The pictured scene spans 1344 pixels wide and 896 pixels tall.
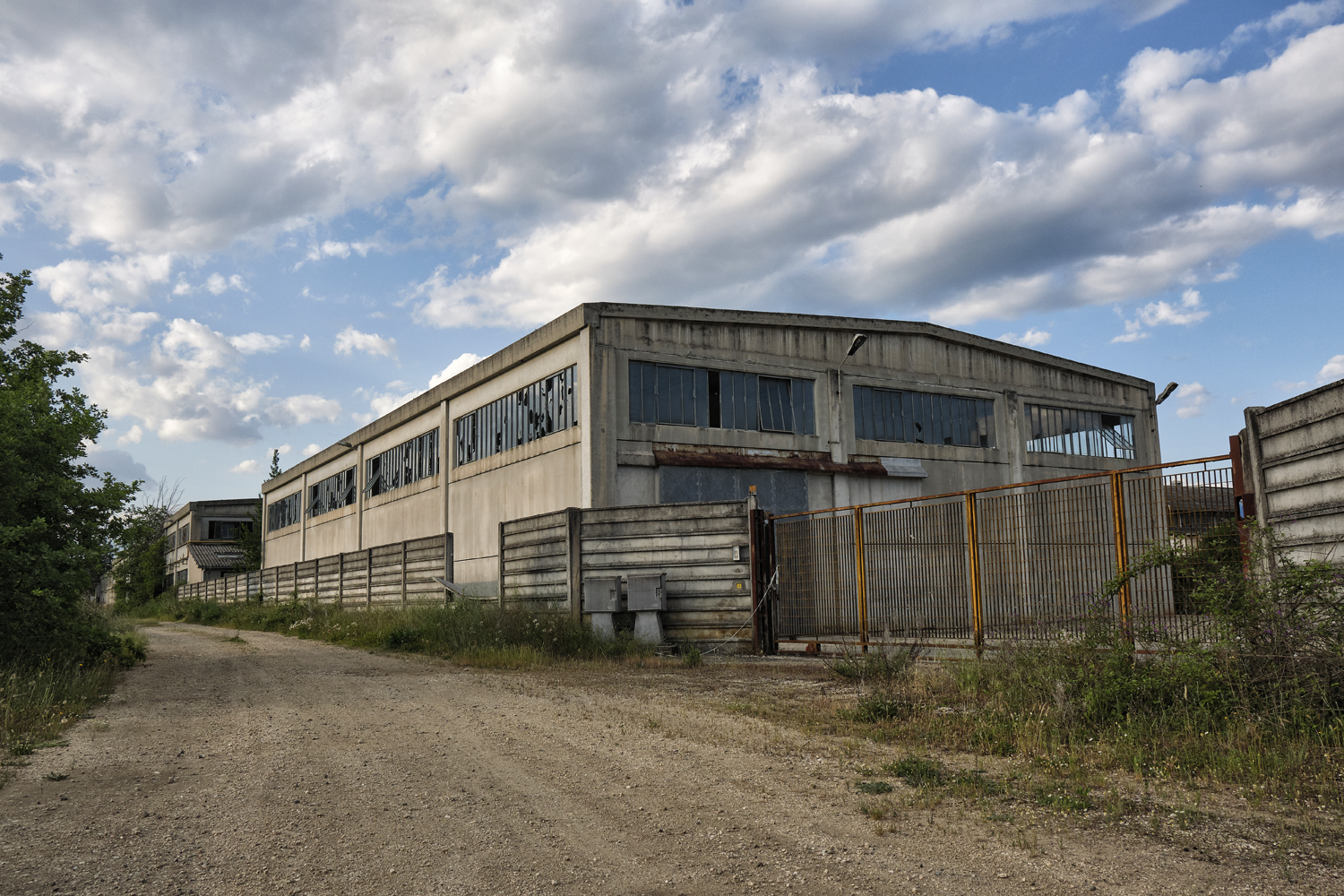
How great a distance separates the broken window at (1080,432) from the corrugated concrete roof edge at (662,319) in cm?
131

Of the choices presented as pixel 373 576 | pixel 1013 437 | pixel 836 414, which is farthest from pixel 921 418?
pixel 373 576

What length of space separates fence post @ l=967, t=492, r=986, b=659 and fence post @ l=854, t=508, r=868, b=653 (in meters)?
1.88

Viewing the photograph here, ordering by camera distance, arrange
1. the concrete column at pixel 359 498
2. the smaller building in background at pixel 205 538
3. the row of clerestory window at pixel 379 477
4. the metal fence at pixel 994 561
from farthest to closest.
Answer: the smaller building in background at pixel 205 538
the concrete column at pixel 359 498
the row of clerestory window at pixel 379 477
the metal fence at pixel 994 561

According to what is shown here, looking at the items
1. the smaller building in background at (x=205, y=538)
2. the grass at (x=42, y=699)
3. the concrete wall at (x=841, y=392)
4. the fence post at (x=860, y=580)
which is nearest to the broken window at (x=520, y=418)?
the concrete wall at (x=841, y=392)

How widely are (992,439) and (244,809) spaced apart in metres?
23.4

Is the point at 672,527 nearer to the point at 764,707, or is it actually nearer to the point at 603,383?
the point at 603,383

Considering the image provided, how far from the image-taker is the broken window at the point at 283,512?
43688 mm

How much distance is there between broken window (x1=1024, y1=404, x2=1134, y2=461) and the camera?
86.4 ft

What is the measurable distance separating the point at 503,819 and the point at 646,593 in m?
9.59

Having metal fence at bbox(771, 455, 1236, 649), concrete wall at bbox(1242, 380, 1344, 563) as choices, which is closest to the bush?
metal fence at bbox(771, 455, 1236, 649)

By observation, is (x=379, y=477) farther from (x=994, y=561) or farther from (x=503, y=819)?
(x=503, y=819)

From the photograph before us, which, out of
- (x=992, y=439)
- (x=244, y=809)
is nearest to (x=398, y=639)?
(x=244, y=809)

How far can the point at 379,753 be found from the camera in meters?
6.54

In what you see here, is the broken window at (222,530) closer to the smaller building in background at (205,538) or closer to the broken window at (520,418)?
the smaller building in background at (205,538)
